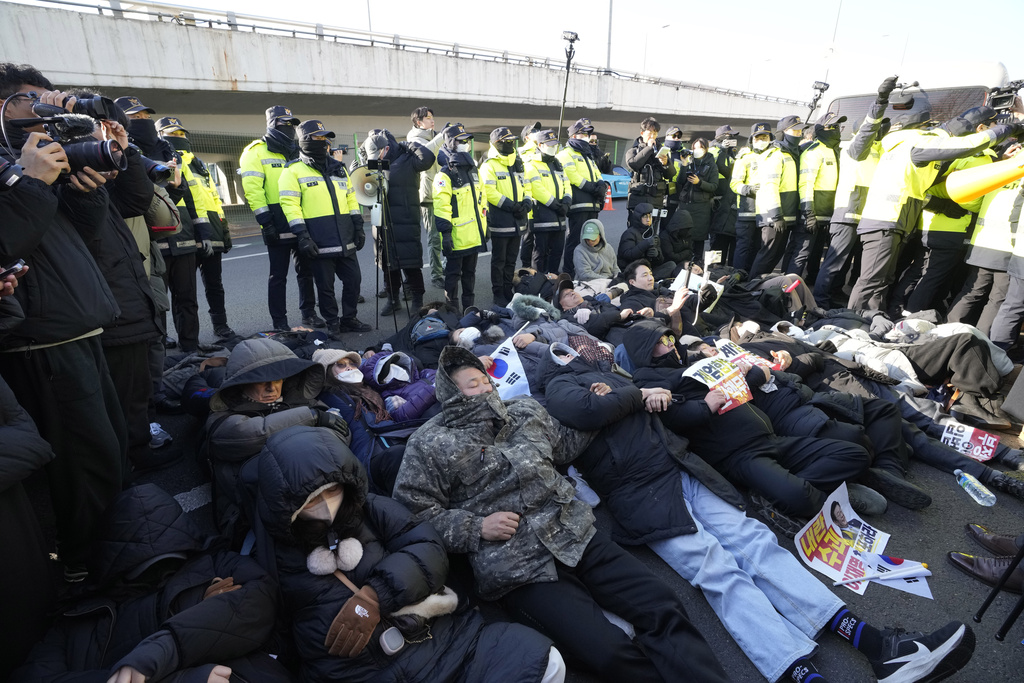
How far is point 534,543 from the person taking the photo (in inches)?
93.5

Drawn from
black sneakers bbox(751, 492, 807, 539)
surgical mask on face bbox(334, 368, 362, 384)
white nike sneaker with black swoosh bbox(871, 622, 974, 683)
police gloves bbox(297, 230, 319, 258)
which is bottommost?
black sneakers bbox(751, 492, 807, 539)

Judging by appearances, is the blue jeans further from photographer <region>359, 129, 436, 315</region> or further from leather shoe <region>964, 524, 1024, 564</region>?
photographer <region>359, 129, 436, 315</region>

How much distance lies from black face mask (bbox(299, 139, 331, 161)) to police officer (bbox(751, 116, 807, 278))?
5778 millimetres

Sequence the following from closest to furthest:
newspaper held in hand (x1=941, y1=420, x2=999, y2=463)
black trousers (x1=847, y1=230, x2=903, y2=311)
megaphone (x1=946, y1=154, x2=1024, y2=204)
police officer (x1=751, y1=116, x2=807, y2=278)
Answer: newspaper held in hand (x1=941, y1=420, x2=999, y2=463) → megaphone (x1=946, y1=154, x2=1024, y2=204) → black trousers (x1=847, y1=230, x2=903, y2=311) → police officer (x1=751, y1=116, x2=807, y2=278)

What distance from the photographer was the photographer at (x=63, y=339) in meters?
2.15

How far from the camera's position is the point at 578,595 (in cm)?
228

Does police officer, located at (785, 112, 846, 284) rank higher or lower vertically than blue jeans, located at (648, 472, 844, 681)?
higher

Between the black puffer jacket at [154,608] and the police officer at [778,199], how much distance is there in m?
7.47

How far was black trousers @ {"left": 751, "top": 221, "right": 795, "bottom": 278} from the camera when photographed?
739 cm

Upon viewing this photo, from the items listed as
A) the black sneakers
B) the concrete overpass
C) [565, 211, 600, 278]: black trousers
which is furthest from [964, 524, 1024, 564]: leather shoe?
the concrete overpass

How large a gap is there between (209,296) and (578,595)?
16.0 ft

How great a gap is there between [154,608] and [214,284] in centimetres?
416

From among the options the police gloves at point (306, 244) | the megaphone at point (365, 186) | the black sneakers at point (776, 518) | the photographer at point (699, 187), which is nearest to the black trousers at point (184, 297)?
the police gloves at point (306, 244)

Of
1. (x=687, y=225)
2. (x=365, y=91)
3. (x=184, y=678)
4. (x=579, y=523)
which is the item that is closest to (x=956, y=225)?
(x=687, y=225)
